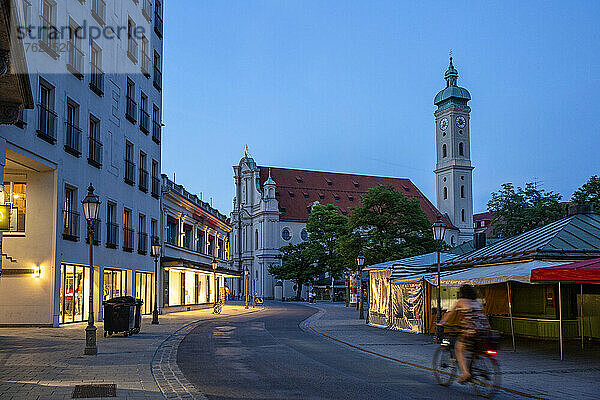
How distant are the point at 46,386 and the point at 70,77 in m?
19.1

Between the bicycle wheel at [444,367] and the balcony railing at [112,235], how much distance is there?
935 inches

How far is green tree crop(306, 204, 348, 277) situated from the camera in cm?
8425

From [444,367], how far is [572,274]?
483cm

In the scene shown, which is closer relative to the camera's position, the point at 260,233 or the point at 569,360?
the point at 569,360

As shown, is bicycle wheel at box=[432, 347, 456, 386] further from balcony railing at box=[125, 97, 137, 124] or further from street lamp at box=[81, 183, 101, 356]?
balcony railing at box=[125, 97, 137, 124]

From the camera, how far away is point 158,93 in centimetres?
4366

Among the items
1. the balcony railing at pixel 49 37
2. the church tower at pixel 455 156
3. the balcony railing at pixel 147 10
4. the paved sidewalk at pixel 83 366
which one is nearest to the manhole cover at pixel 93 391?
the paved sidewalk at pixel 83 366

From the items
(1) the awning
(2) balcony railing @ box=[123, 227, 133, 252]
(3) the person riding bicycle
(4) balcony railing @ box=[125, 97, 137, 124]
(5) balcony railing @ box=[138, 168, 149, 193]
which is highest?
(4) balcony railing @ box=[125, 97, 137, 124]

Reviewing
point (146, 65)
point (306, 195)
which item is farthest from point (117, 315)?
point (306, 195)

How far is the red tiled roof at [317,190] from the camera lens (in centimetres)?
10744

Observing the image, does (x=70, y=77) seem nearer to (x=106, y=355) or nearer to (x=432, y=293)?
(x=106, y=355)

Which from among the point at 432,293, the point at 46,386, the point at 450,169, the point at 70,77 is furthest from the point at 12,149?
the point at 450,169

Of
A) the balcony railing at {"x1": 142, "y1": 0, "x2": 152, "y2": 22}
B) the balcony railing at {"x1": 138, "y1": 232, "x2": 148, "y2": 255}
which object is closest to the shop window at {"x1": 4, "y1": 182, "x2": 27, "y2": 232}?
the balcony railing at {"x1": 138, "y1": 232, "x2": 148, "y2": 255}

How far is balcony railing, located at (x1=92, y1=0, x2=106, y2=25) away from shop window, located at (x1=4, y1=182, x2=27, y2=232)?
9906 mm
